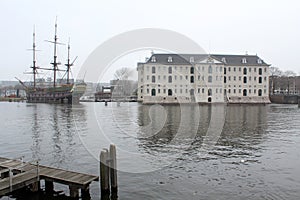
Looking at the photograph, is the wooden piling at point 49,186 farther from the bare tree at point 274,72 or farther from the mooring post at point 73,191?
the bare tree at point 274,72

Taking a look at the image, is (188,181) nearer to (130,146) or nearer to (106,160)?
(106,160)

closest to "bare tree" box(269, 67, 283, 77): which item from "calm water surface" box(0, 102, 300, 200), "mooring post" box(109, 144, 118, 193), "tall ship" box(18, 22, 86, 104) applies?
"tall ship" box(18, 22, 86, 104)

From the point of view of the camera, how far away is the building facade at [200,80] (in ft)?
254

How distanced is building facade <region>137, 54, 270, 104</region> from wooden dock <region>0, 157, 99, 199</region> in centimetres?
6603

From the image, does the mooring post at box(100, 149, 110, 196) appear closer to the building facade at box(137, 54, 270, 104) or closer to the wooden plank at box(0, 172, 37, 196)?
the wooden plank at box(0, 172, 37, 196)

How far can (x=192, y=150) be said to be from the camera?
52.7 feet

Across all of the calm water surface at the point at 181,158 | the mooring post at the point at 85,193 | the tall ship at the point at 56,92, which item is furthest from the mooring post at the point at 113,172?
the tall ship at the point at 56,92

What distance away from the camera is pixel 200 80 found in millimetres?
77438

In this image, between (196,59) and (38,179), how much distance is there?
7396 cm

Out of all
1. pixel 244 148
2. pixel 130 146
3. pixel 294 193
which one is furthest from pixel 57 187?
pixel 244 148

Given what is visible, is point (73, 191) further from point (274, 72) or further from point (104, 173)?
point (274, 72)

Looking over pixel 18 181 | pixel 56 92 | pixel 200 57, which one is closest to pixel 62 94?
pixel 56 92

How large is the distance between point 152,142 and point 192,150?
333 centimetres

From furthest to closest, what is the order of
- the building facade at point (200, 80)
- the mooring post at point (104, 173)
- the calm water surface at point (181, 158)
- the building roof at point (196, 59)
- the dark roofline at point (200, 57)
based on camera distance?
the dark roofline at point (200, 57), the building roof at point (196, 59), the building facade at point (200, 80), the calm water surface at point (181, 158), the mooring post at point (104, 173)
